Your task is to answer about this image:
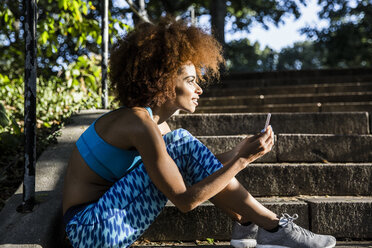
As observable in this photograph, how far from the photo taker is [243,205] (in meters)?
1.86

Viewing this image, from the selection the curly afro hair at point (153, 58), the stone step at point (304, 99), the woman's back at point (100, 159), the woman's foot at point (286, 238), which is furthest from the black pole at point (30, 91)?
the stone step at point (304, 99)

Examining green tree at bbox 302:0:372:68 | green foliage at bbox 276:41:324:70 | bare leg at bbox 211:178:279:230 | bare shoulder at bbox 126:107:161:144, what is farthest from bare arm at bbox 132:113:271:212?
green foliage at bbox 276:41:324:70

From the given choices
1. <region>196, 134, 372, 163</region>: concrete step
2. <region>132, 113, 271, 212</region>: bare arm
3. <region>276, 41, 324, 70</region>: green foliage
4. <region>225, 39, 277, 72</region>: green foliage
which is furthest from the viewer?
<region>276, 41, 324, 70</region>: green foliage

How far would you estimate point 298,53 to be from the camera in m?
56.0

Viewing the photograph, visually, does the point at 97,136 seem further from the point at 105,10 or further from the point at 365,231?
the point at 105,10

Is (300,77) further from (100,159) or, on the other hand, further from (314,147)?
(100,159)

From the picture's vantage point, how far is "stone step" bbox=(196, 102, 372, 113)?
166 inches

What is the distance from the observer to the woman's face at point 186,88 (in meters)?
1.81

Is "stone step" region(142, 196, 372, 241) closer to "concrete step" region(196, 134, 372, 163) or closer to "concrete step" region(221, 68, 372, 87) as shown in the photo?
"concrete step" region(196, 134, 372, 163)

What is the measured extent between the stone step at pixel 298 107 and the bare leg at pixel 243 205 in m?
2.67

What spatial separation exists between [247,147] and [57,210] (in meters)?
1.07

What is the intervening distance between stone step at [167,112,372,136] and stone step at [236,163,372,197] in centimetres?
87

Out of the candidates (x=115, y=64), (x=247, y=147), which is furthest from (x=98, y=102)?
(x=247, y=147)

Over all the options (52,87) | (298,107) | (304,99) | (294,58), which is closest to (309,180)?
(298,107)
